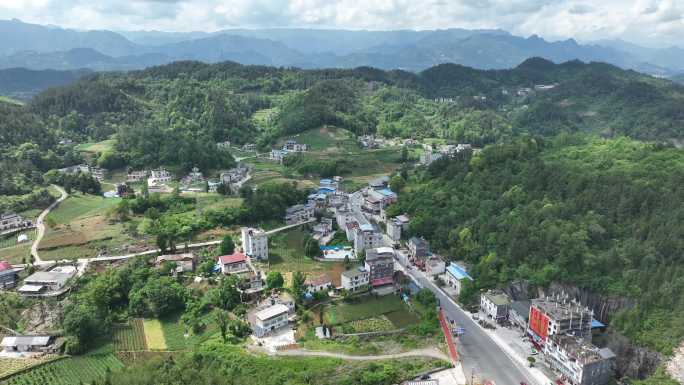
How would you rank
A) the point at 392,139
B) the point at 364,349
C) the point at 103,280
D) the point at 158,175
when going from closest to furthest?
the point at 364,349 < the point at 103,280 < the point at 158,175 < the point at 392,139

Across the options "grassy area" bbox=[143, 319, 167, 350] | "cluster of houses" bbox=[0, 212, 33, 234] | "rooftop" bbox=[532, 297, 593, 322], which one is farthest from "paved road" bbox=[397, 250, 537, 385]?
"cluster of houses" bbox=[0, 212, 33, 234]

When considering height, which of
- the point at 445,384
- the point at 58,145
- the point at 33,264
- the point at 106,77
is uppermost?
the point at 106,77

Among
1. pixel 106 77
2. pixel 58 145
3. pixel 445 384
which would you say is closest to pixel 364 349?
pixel 445 384

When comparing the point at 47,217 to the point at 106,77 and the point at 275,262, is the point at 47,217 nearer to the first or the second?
the point at 275,262

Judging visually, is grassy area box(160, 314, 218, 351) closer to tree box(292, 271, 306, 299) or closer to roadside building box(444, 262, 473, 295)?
tree box(292, 271, 306, 299)

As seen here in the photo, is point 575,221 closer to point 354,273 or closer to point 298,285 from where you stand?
point 354,273

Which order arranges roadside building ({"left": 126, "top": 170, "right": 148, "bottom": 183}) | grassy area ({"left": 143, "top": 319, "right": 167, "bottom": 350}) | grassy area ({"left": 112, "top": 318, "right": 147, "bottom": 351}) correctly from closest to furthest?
1. grassy area ({"left": 112, "top": 318, "right": 147, "bottom": 351})
2. grassy area ({"left": 143, "top": 319, "right": 167, "bottom": 350})
3. roadside building ({"left": 126, "top": 170, "right": 148, "bottom": 183})

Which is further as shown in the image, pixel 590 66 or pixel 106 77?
pixel 590 66

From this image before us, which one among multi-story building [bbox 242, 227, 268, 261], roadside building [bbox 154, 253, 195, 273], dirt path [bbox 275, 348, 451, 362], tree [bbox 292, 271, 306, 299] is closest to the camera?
dirt path [bbox 275, 348, 451, 362]
